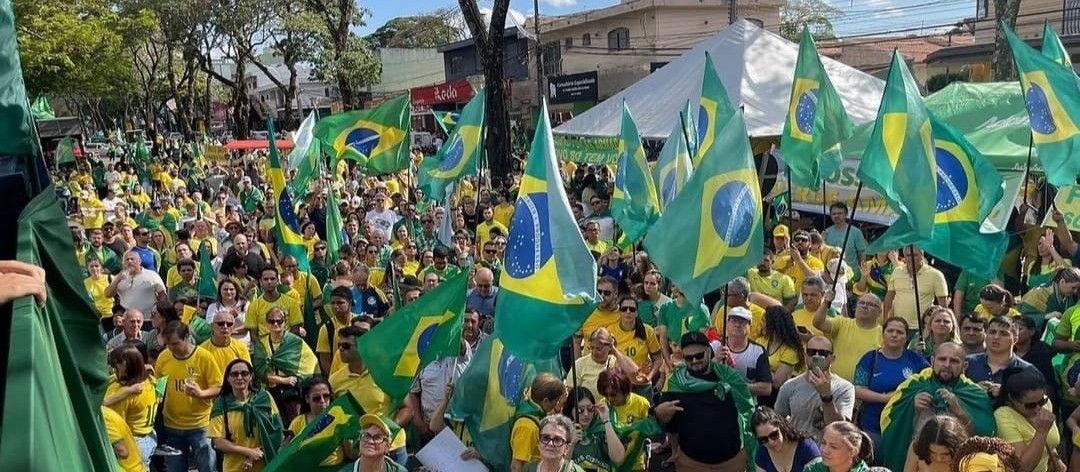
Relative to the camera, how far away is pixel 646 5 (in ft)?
148

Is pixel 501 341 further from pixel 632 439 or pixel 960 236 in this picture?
pixel 960 236

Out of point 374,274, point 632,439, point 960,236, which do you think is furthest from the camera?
point 374,274

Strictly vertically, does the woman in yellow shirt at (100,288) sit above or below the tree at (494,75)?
below

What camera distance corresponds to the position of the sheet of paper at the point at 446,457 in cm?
505

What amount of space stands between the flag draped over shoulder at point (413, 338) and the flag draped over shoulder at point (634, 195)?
130 inches

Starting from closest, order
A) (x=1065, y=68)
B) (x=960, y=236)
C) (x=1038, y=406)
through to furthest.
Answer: (x=1038, y=406) < (x=960, y=236) < (x=1065, y=68)

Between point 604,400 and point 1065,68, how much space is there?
5.54 metres

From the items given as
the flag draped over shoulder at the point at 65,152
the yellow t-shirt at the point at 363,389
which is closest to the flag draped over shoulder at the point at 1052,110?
the yellow t-shirt at the point at 363,389

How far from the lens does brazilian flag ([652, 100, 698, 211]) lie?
339 inches

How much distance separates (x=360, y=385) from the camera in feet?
19.4

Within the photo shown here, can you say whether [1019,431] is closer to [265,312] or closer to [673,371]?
[673,371]

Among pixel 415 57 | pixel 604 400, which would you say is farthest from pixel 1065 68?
pixel 415 57

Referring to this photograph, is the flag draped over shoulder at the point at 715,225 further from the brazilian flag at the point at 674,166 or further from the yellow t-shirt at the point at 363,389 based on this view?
the brazilian flag at the point at 674,166

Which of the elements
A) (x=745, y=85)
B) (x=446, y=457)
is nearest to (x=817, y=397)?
(x=446, y=457)
